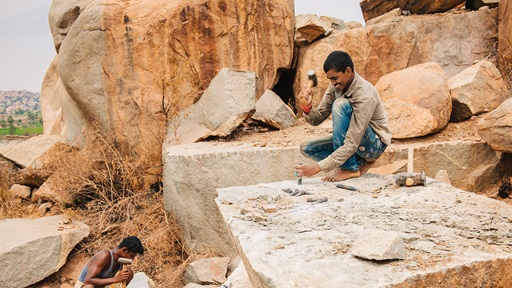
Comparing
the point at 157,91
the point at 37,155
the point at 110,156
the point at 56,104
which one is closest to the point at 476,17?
the point at 157,91

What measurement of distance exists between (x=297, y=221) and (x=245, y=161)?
2310mm

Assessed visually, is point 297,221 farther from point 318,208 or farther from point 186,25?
point 186,25

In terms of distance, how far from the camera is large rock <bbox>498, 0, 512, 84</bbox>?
5.88 m

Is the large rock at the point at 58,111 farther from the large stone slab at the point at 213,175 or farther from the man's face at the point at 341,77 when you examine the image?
the man's face at the point at 341,77

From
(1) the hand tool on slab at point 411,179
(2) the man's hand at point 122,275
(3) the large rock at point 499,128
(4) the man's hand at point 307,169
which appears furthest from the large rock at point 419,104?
(2) the man's hand at point 122,275

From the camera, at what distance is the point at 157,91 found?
20.4ft

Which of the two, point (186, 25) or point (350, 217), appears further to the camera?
point (186, 25)

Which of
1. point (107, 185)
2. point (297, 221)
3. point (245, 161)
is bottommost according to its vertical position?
point (107, 185)

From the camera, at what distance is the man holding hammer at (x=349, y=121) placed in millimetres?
3234

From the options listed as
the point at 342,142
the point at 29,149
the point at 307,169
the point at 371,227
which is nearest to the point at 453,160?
the point at 342,142

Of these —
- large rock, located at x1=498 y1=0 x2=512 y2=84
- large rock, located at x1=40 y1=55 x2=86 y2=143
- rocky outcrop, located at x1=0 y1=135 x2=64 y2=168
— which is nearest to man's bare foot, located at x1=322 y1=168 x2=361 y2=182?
large rock, located at x1=498 y1=0 x2=512 y2=84

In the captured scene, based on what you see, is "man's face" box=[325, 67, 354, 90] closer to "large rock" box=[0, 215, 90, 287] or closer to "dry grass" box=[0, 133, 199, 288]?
"dry grass" box=[0, 133, 199, 288]

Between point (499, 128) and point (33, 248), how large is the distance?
5.01 m

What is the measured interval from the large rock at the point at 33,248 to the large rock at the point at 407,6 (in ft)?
19.3
